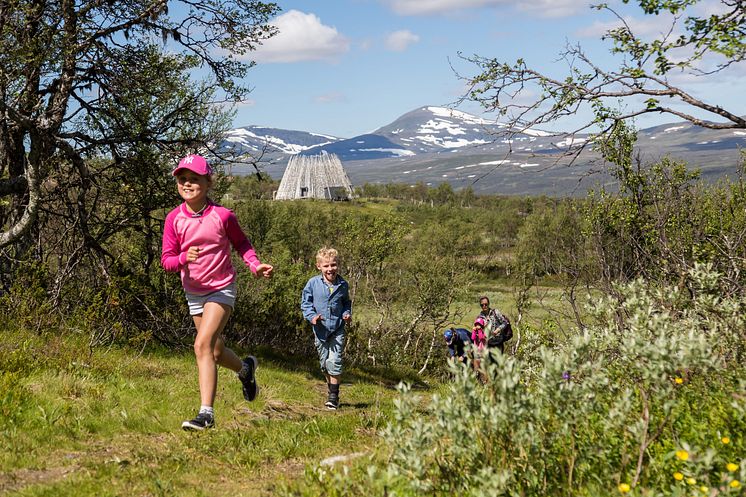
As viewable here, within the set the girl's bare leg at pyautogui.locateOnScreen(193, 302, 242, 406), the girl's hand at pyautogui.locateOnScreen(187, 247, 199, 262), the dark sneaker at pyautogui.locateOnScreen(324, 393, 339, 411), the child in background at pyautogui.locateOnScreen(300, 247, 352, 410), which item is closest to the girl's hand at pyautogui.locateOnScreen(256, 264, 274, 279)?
the girl's bare leg at pyautogui.locateOnScreen(193, 302, 242, 406)

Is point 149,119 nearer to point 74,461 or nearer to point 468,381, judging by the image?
point 74,461

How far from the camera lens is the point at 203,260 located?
250 inches

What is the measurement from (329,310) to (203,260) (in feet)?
10.2

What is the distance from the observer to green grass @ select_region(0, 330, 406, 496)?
196 inches

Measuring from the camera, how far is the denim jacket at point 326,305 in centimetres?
916

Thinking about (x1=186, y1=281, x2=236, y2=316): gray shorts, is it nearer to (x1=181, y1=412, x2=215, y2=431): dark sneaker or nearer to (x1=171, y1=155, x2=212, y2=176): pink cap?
(x1=181, y1=412, x2=215, y2=431): dark sneaker

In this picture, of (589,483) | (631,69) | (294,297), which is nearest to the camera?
(589,483)

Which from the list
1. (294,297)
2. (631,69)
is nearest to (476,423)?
(631,69)

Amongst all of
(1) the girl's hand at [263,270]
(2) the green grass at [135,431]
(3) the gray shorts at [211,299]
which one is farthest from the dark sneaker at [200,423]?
(1) the girl's hand at [263,270]

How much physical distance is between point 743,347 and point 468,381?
3.19 meters

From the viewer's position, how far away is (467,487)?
12.9 ft

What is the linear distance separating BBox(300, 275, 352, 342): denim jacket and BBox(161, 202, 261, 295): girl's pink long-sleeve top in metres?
2.76

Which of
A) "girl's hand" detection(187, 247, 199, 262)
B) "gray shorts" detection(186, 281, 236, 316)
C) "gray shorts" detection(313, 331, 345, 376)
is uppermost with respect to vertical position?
"girl's hand" detection(187, 247, 199, 262)

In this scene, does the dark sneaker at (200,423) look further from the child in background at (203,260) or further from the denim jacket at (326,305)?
the denim jacket at (326,305)
